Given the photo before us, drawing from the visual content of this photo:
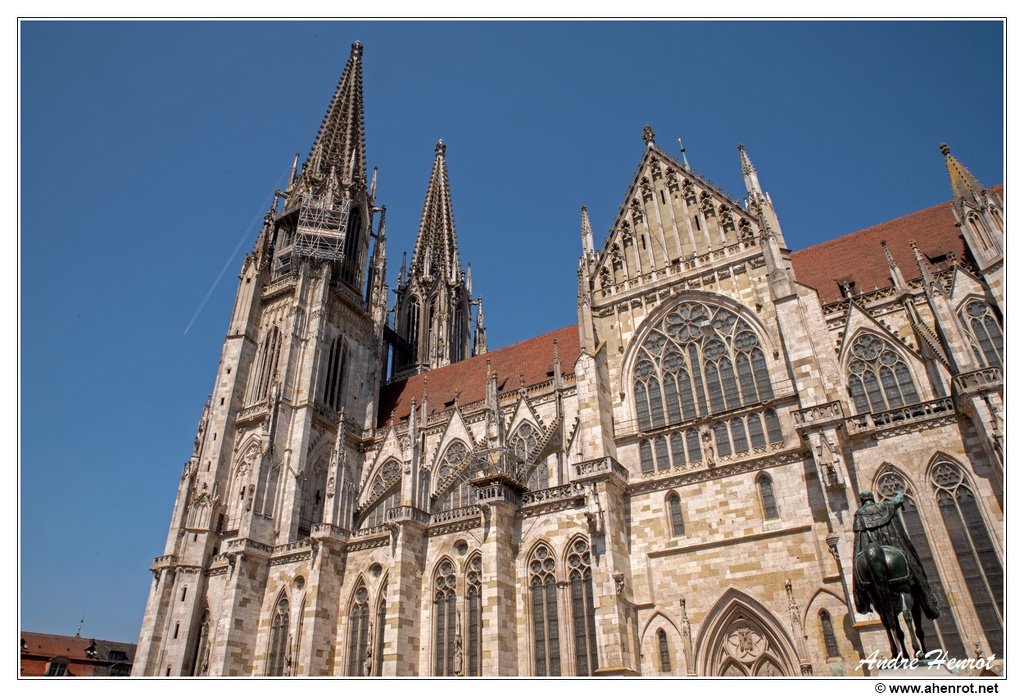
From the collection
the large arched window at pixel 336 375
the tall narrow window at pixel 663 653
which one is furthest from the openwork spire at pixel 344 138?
the tall narrow window at pixel 663 653

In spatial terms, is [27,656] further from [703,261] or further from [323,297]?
[703,261]

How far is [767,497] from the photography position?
16.0 meters

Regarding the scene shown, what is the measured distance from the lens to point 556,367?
78.5ft

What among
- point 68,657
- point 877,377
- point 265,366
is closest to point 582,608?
point 877,377

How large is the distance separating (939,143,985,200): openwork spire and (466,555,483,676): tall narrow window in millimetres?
16728

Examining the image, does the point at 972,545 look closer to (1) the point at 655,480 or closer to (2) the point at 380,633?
(1) the point at 655,480

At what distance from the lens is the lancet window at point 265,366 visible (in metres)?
29.2

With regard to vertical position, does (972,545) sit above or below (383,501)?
below

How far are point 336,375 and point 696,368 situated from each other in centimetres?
1844

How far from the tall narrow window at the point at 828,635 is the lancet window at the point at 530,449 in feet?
33.2

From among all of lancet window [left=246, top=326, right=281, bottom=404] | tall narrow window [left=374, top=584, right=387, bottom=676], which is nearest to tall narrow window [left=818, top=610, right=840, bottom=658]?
tall narrow window [left=374, top=584, right=387, bottom=676]

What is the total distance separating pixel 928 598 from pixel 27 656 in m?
46.8

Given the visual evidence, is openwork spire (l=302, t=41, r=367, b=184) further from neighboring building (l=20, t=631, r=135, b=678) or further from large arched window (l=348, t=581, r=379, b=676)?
neighboring building (l=20, t=631, r=135, b=678)

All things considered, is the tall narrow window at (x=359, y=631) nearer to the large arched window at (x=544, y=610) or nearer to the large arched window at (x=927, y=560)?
the large arched window at (x=544, y=610)
